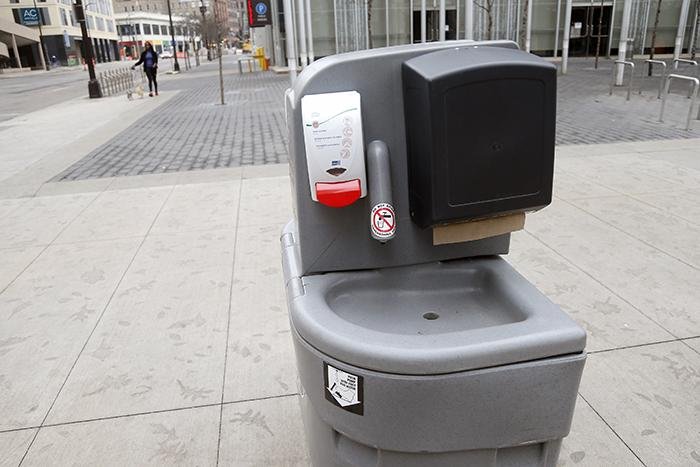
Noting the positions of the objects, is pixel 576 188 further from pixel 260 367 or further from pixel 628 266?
pixel 260 367

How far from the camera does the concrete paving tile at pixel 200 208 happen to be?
18.3ft

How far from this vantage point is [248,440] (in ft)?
8.64

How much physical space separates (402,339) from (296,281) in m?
0.50

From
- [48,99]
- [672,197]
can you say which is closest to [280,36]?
[48,99]

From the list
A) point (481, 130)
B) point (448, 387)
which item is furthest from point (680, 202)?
point (448, 387)

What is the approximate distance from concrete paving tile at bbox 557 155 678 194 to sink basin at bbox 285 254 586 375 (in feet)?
16.0

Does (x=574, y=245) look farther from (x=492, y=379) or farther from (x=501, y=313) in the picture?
(x=492, y=379)

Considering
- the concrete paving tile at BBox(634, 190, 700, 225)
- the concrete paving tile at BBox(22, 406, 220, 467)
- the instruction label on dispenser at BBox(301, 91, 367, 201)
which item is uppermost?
the instruction label on dispenser at BBox(301, 91, 367, 201)

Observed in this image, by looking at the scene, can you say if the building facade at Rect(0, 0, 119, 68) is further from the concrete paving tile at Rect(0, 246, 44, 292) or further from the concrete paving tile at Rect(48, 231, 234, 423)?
the concrete paving tile at Rect(48, 231, 234, 423)

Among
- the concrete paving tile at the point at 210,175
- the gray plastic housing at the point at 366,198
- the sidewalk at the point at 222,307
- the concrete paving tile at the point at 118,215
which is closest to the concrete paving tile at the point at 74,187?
the sidewalk at the point at 222,307

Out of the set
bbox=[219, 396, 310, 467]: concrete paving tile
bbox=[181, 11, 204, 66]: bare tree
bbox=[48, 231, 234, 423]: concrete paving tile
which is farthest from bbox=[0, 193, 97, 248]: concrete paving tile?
bbox=[181, 11, 204, 66]: bare tree

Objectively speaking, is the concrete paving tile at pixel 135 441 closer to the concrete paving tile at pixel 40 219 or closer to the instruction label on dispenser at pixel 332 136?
the instruction label on dispenser at pixel 332 136

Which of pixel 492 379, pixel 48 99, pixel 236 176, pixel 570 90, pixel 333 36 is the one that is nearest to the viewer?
pixel 492 379

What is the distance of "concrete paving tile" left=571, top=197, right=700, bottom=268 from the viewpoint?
4.53m
